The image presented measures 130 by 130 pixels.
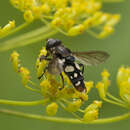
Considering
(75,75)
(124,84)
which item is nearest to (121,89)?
(124,84)

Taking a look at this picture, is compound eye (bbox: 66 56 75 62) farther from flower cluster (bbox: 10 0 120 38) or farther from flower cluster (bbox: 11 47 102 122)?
flower cluster (bbox: 10 0 120 38)

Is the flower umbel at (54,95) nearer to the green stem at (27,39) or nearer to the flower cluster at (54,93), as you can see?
the flower cluster at (54,93)

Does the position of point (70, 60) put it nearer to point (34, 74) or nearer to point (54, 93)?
point (54, 93)

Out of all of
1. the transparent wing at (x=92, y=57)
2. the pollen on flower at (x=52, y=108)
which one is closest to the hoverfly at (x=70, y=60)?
the transparent wing at (x=92, y=57)

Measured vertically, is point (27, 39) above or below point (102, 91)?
above

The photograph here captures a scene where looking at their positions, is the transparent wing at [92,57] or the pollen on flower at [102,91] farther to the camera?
the pollen on flower at [102,91]

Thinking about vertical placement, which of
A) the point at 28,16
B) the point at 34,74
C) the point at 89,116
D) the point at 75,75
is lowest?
the point at 34,74

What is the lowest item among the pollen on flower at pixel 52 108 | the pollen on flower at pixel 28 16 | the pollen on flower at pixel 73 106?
the pollen on flower at pixel 73 106

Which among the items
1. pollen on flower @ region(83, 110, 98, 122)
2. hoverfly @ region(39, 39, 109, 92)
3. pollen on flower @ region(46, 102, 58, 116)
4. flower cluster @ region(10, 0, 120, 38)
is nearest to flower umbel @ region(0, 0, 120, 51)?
flower cluster @ region(10, 0, 120, 38)

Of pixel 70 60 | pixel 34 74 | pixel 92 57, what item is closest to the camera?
pixel 70 60
